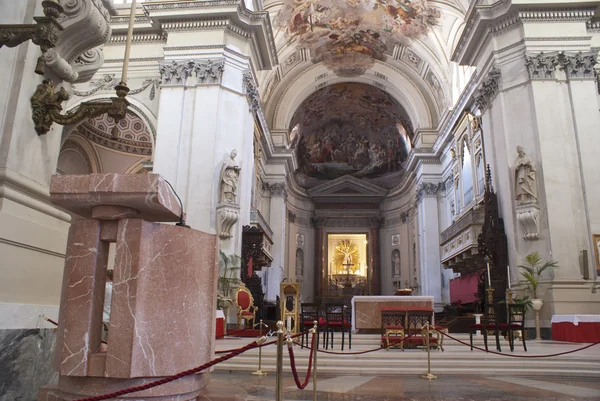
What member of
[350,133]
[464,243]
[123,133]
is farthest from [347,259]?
[123,133]

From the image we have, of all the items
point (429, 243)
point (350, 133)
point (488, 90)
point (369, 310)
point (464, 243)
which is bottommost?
point (369, 310)

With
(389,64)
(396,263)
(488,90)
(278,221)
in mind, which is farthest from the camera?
(396,263)

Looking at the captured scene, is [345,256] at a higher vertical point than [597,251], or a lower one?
higher

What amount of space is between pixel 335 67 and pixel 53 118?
1794 centimetres

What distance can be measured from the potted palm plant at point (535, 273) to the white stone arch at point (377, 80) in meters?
10.9

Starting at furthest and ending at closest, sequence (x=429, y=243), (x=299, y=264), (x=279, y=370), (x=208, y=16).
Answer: (x=299, y=264) → (x=429, y=243) → (x=208, y=16) → (x=279, y=370)

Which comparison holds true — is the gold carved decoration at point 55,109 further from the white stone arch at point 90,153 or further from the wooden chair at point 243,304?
the white stone arch at point 90,153

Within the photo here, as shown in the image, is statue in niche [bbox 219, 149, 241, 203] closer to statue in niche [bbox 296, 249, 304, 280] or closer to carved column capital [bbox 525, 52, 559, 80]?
carved column capital [bbox 525, 52, 559, 80]

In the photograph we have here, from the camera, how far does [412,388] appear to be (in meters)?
4.52

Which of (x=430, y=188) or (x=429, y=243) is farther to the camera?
(x=430, y=188)

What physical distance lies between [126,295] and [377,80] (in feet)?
64.8

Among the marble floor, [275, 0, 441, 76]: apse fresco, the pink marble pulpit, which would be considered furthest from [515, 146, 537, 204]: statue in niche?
the pink marble pulpit

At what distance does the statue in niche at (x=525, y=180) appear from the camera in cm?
1055

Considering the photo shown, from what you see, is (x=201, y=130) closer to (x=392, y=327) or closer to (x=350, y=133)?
(x=392, y=327)
